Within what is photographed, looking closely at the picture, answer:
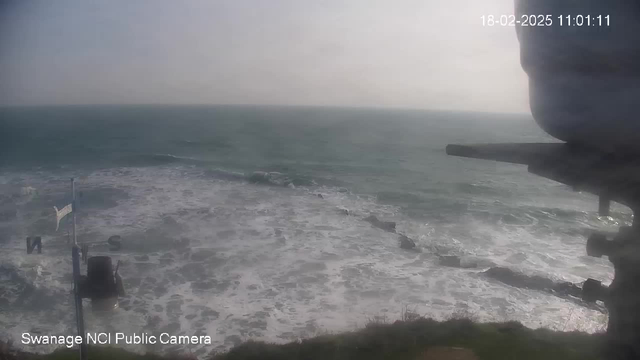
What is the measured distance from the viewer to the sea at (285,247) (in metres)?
6.41

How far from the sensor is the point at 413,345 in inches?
187

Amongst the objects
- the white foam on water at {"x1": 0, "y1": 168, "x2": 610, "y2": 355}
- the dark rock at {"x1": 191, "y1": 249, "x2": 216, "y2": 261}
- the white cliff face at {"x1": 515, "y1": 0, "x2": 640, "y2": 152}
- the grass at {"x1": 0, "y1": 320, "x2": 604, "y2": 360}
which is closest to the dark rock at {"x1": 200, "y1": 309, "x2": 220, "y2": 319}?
the white foam on water at {"x1": 0, "y1": 168, "x2": 610, "y2": 355}

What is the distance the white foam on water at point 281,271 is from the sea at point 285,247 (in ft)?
0.12

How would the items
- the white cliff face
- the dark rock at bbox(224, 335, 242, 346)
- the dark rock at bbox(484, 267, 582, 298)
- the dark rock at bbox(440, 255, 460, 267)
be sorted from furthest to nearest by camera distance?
the dark rock at bbox(440, 255, 460, 267), the dark rock at bbox(484, 267, 582, 298), the dark rock at bbox(224, 335, 242, 346), the white cliff face

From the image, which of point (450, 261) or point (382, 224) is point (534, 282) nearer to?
point (450, 261)

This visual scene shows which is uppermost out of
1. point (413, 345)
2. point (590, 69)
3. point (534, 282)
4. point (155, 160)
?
point (590, 69)

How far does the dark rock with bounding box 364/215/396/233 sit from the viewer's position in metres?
11.5

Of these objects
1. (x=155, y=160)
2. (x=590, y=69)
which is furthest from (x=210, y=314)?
(x=155, y=160)

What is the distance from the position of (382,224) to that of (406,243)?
1.78m

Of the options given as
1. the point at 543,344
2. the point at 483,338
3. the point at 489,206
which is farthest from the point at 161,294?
the point at 489,206

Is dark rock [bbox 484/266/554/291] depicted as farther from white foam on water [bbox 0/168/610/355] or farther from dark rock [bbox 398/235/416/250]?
dark rock [bbox 398/235/416/250]

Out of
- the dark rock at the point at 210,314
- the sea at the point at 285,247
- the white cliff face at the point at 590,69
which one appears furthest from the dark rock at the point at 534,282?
the white cliff face at the point at 590,69

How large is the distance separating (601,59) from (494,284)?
7.40m

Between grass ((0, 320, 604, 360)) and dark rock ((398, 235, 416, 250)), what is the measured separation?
14.6 feet
